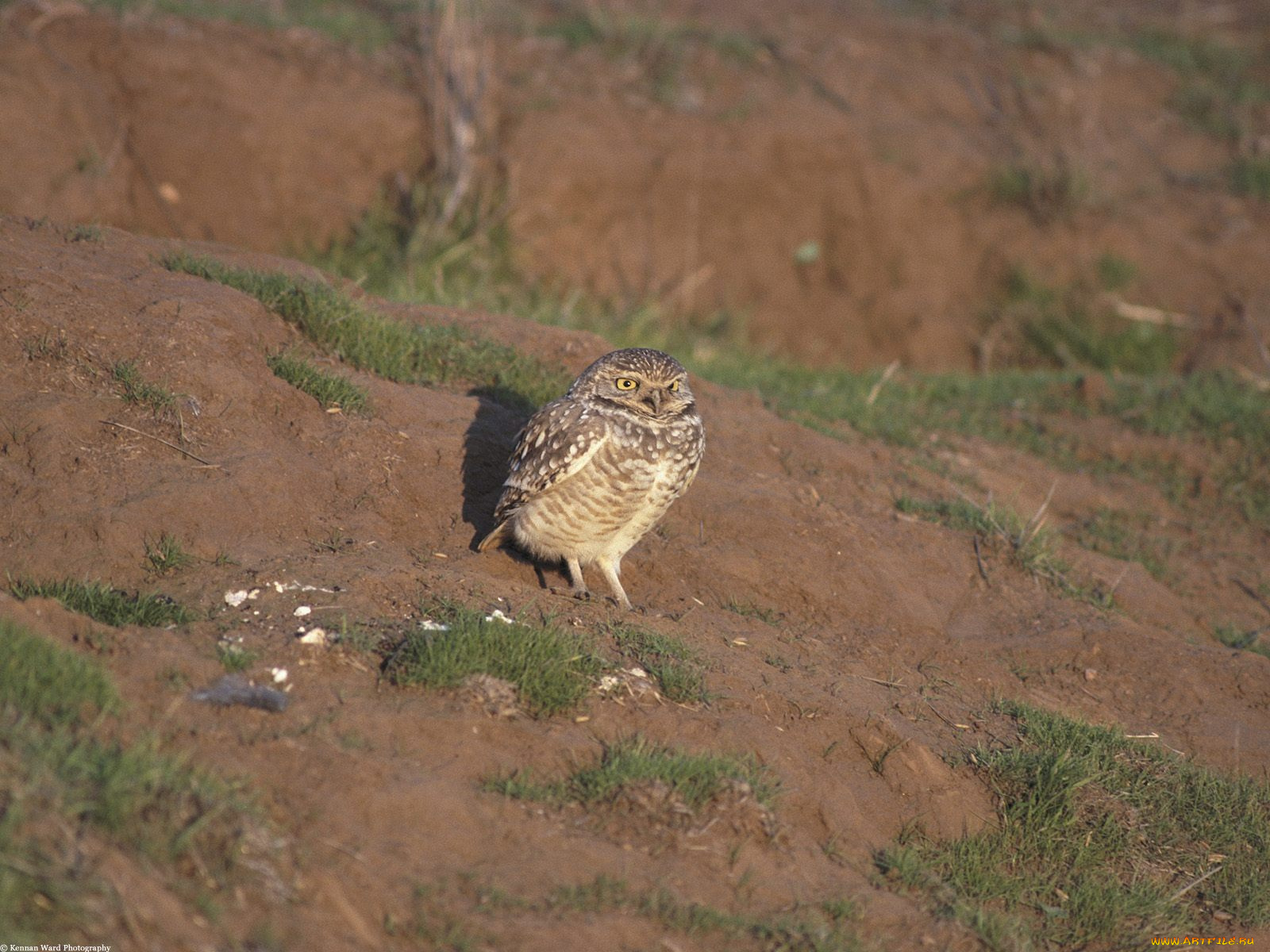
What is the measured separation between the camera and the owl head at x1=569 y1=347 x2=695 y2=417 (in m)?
5.20

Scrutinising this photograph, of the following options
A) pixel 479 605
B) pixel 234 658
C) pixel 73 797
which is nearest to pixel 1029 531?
pixel 479 605

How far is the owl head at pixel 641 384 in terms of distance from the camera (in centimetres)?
520

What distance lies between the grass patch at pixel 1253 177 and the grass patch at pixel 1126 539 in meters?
5.80

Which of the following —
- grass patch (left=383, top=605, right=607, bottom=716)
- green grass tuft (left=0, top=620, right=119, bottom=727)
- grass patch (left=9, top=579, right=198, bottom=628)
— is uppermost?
green grass tuft (left=0, top=620, right=119, bottom=727)

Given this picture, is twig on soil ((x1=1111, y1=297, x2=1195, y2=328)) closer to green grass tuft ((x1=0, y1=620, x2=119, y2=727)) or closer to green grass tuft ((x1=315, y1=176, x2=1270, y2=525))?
green grass tuft ((x1=315, y1=176, x2=1270, y2=525))

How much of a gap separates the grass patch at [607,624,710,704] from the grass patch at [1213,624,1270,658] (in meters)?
3.33

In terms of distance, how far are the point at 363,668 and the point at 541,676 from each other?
59cm

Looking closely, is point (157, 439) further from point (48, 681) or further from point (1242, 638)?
point (1242, 638)

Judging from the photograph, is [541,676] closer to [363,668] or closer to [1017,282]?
[363,668]

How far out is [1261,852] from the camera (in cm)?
467

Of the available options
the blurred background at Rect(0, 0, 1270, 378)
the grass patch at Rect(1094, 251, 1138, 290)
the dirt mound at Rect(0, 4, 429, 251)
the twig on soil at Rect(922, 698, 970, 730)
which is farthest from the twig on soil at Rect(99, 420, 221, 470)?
the grass patch at Rect(1094, 251, 1138, 290)

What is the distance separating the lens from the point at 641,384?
5234mm

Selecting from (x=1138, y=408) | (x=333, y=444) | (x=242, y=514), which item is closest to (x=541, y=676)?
(x=242, y=514)

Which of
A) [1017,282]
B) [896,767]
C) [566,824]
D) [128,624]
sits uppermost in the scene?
[128,624]
